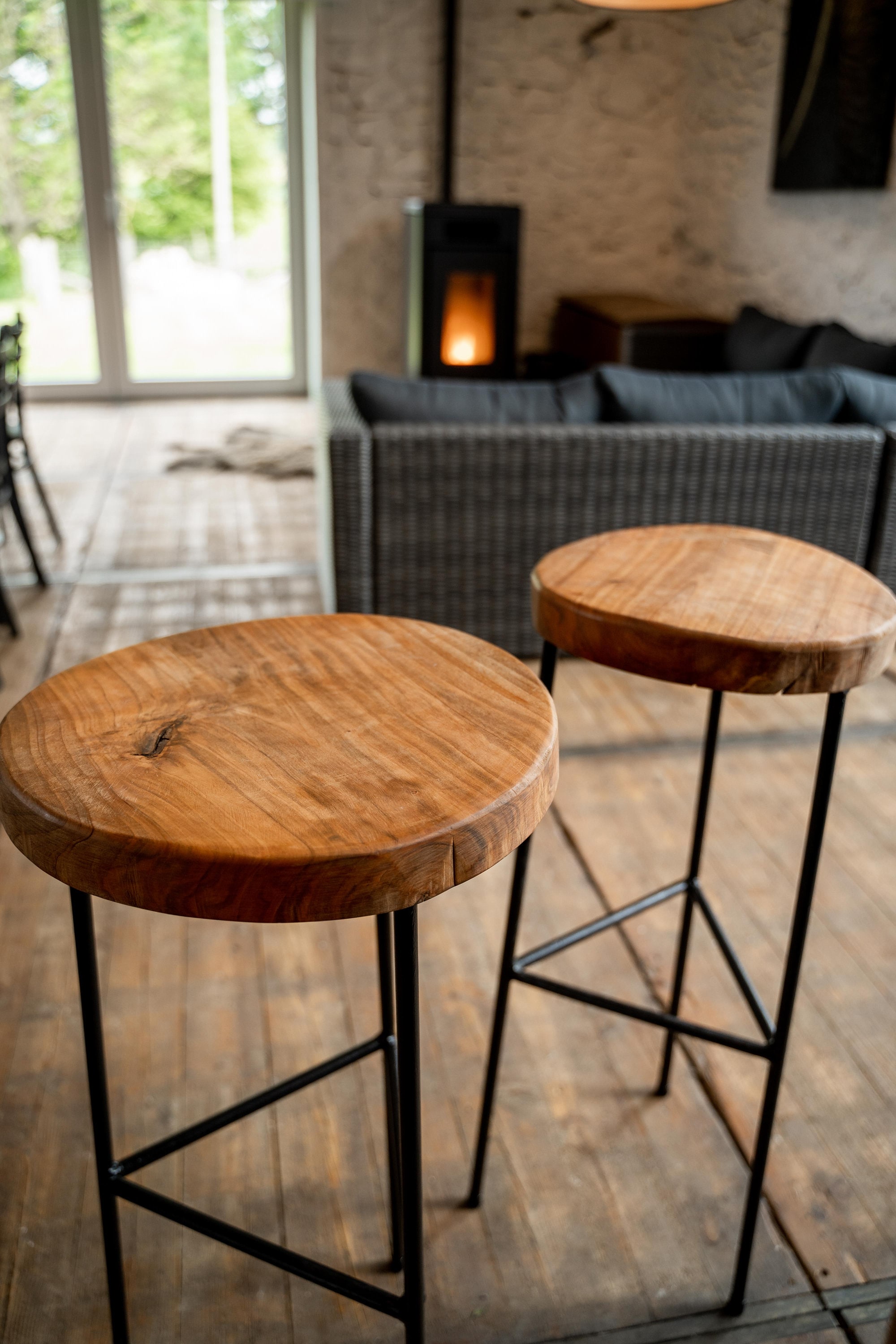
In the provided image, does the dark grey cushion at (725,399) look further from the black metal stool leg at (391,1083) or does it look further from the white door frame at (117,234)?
the white door frame at (117,234)

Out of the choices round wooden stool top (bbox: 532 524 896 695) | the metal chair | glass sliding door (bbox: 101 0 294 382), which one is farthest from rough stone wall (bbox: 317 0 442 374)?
round wooden stool top (bbox: 532 524 896 695)

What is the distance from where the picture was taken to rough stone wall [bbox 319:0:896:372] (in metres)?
5.31

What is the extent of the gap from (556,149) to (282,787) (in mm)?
5899

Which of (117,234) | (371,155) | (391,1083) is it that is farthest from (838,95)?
(391,1083)

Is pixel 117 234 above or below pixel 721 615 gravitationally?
above

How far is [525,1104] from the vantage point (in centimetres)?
145

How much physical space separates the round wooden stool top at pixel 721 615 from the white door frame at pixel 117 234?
5.16 meters

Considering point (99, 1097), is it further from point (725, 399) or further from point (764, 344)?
point (764, 344)

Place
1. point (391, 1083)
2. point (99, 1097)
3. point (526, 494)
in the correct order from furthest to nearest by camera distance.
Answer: point (526, 494) < point (391, 1083) < point (99, 1097)

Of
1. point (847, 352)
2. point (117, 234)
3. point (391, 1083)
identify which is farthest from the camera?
point (117, 234)

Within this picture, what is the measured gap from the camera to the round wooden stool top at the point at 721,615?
3.12 feet

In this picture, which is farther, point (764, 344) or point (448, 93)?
point (448, 93)

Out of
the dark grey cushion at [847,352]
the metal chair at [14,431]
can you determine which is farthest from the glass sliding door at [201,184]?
the dark grey cushion at [847,352]

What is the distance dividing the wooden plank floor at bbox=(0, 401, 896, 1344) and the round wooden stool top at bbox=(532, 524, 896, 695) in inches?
28.0
